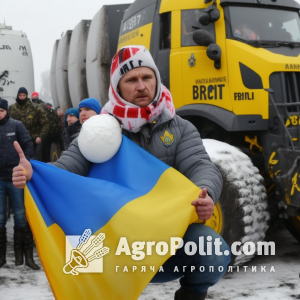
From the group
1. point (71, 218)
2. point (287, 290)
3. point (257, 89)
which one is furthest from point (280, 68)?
point (71, 218)

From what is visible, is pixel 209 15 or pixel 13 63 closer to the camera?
pixel 209 15

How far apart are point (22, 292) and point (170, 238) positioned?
246 cm

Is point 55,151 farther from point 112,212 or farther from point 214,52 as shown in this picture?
point 112,212

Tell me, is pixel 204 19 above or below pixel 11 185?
above

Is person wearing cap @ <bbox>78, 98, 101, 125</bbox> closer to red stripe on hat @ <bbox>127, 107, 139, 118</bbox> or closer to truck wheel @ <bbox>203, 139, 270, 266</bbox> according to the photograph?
truck wheel @ <bbox>203, 139, 270, 266</bbox>

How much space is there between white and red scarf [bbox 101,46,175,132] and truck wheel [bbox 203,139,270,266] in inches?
74.8

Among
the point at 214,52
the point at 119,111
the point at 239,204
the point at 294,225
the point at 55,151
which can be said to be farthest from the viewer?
the point at 55,151

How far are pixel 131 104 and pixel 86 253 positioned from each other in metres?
0.80

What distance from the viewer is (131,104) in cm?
241

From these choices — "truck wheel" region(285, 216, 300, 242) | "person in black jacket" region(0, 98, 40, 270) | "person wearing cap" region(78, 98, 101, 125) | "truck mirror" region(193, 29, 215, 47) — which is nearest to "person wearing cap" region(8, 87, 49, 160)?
"person in black jacket" region(0, 98, 40, 270)

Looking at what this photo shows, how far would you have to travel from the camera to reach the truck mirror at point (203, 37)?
15.0 ft

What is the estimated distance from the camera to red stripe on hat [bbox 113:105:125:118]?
7.90ft

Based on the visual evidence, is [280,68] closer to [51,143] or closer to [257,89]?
[257,89]

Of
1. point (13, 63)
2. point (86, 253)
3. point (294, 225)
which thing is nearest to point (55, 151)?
point (13, 63)
